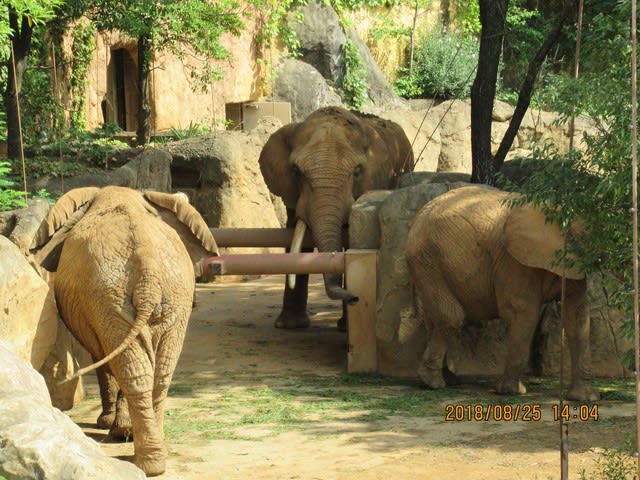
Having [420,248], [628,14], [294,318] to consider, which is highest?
[628,14]

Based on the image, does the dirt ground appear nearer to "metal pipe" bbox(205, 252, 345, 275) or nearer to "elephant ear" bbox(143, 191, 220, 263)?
"metal pipe" bbox(205, 252, 345, 275)

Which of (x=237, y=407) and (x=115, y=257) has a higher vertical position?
(x=115, y=257)

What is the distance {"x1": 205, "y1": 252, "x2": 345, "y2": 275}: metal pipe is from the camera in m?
10.4

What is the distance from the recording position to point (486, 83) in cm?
1326

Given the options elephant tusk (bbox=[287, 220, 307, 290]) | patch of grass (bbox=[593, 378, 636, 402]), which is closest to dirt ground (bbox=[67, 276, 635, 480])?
patch of grass (bbox=[593, 378, 636, 402])

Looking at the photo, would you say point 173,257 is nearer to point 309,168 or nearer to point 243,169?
point 309,168

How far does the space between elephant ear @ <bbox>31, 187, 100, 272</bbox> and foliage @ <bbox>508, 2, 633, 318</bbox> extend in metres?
2.96

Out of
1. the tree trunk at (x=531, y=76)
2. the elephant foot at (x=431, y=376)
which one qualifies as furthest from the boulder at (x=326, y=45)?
the elephant foot at (x=431, y=376)

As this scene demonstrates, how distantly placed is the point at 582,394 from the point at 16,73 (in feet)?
33.2

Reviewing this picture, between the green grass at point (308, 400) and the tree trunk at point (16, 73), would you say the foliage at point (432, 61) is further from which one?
→ the green grass at point (308, 400)

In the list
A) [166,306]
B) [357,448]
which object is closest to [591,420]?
[357,448]

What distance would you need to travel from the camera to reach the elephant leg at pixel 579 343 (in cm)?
910

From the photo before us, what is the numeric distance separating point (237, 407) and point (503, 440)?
7.29 feet

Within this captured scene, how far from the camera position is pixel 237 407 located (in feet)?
29.8
